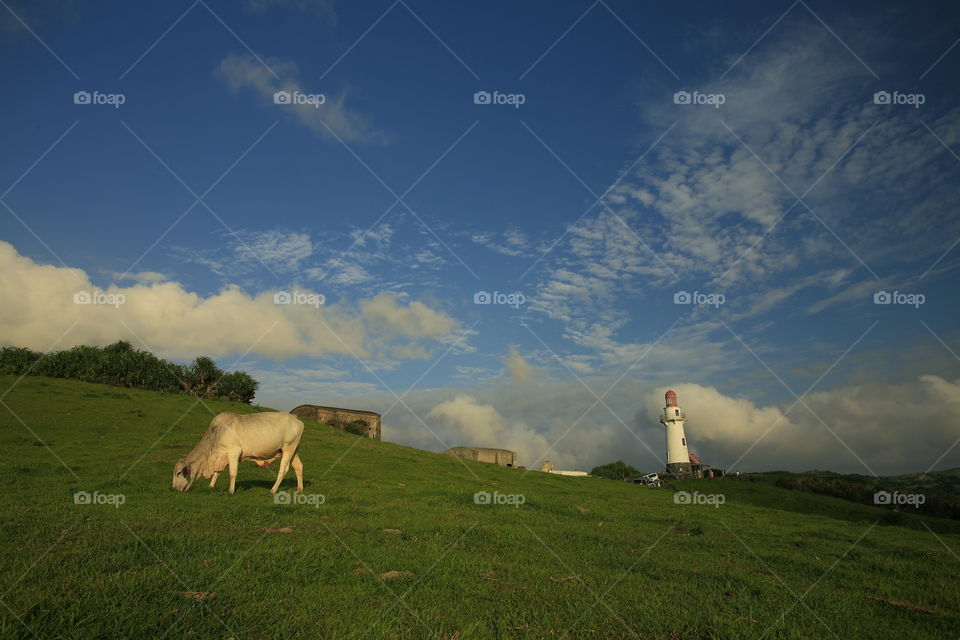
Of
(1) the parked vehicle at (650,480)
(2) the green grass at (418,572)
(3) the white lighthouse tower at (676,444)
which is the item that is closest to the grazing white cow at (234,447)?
(2) the green grass at (418,572)

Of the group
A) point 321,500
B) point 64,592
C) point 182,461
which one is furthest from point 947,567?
point 182,461

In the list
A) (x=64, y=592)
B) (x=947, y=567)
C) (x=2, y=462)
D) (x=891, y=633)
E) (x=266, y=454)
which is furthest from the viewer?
(x=2, y=462)

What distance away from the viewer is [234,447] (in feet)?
56.6

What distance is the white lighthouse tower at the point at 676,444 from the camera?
7538 centimetres

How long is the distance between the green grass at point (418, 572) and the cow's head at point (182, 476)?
0.32 meters

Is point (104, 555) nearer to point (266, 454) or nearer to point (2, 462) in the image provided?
point (266, 454)

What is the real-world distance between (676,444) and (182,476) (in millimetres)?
71729

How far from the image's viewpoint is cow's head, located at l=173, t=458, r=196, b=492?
16.6 meters

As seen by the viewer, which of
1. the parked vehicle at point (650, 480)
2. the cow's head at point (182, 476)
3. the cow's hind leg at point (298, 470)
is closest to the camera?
A: the cow's head at point (182, 476)

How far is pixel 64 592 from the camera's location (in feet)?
21.0

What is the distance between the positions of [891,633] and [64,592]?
11.0 meters

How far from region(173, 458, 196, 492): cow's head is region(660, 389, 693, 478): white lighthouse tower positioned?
232ft

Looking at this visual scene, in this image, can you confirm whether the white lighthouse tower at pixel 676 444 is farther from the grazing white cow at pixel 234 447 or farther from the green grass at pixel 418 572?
the grazing white cow at pixel 234 447

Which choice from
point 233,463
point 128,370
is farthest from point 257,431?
A: point 128,370
